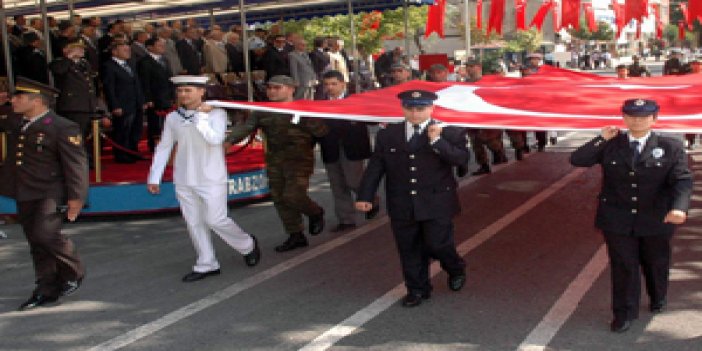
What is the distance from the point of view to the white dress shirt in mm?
6273

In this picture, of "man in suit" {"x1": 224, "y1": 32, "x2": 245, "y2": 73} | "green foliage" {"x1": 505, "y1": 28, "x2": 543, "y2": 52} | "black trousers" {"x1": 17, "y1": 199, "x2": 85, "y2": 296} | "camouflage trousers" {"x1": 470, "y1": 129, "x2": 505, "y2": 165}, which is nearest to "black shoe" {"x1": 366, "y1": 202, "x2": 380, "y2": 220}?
"camouflage trousers" {"x1": 470, "y1": 129, "x2": 505, "y2": 165}

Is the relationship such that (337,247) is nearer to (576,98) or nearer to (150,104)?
(576,98)

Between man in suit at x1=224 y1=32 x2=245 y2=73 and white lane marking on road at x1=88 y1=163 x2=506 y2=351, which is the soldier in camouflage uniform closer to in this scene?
white lane marking on road at x1=88 y1=163 x2=506 y2=351

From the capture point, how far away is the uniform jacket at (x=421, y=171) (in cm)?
533

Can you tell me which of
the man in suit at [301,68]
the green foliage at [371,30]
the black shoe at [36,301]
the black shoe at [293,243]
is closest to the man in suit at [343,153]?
the black shoe at [293,243]

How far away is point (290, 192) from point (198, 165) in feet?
3.60

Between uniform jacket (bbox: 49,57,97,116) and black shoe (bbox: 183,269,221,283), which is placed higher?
uniform jacket (bbox: 49,57,97,116)

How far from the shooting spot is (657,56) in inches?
3046

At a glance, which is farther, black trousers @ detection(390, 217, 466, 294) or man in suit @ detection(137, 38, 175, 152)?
man in suit @ detection(137, 38, 175, 152)

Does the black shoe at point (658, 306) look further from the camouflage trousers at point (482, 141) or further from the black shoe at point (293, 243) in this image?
the camouflage trousers at point (482, 141)

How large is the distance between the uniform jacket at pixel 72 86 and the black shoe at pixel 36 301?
4348 millimetres

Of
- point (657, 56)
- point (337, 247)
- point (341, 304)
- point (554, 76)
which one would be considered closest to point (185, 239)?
point (337, 247)

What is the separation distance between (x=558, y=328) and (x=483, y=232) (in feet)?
9.20

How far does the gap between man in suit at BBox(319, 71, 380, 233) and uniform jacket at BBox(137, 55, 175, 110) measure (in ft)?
14.4
